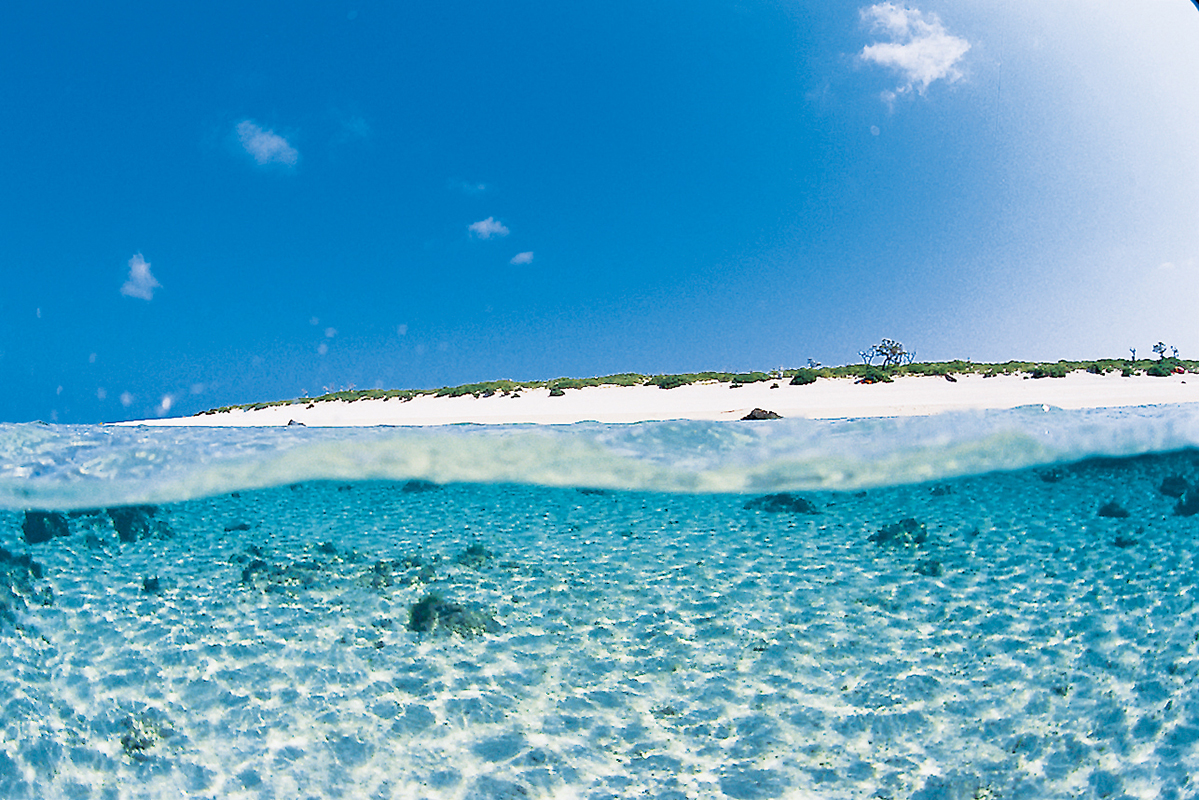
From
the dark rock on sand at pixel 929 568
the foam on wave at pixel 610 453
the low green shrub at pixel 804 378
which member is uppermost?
the low green shrub at pixel 804 378

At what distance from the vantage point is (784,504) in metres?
6.48

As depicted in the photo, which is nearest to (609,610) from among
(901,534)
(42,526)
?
(901,534)

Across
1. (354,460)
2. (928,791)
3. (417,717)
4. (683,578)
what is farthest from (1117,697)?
(354,460)

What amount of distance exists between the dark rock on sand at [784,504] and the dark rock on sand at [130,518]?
284 inches

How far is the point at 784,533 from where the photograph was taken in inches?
247

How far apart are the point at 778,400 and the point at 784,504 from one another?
28.7ft

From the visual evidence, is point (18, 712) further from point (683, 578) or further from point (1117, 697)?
point (1117, 697)

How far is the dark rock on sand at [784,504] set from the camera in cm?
646

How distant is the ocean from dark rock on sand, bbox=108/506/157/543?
29mm

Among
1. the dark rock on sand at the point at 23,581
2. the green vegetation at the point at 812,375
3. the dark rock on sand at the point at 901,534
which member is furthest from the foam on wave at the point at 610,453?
the green vegetation at the point at 812,375

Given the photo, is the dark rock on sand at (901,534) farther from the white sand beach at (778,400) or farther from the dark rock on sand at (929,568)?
the white sand beach at (778,400)

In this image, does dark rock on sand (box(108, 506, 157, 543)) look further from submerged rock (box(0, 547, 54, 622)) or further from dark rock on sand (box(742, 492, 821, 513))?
dark rock on sand (box(742, 492, 821, 513))

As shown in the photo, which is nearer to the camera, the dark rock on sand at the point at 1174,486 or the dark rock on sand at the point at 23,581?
the dark rock on sand at the point at 23,581

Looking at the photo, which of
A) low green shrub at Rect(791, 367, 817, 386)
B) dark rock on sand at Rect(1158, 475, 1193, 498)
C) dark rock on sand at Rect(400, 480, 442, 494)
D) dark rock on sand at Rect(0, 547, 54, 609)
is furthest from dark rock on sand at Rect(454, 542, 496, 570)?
low green shrub at Rect(791, 367, 817, 386)
